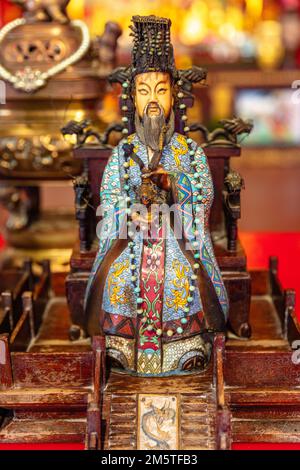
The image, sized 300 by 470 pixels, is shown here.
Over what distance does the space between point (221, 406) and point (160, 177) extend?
0.54 m

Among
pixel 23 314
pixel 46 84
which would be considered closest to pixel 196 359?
pixel 23 314

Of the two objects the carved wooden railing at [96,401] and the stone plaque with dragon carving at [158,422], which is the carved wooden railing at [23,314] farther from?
the stone plaque with dragon carving at [158,422]

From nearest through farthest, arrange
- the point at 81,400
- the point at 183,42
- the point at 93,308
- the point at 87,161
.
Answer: the point at 81,400 < the point at 93,308 < the point at 87,161 < the point at 183,42

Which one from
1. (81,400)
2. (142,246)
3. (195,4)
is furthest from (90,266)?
(195,4)

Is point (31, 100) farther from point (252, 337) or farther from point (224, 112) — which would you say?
point (224, 112)

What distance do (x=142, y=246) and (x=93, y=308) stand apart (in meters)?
0.25

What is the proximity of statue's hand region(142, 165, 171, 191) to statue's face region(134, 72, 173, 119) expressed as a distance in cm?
13

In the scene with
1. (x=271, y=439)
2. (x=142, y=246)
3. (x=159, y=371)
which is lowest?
(x=271, y=439)

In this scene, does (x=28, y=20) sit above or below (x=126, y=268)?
above

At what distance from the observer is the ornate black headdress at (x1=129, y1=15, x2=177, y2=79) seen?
205 cm

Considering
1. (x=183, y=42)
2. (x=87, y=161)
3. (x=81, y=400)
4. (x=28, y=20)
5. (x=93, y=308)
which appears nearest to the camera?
(x=81, y=400)

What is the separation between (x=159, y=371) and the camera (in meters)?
2.14

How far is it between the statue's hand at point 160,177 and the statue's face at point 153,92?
0.13 meters

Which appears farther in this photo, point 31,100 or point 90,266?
point 31,100
